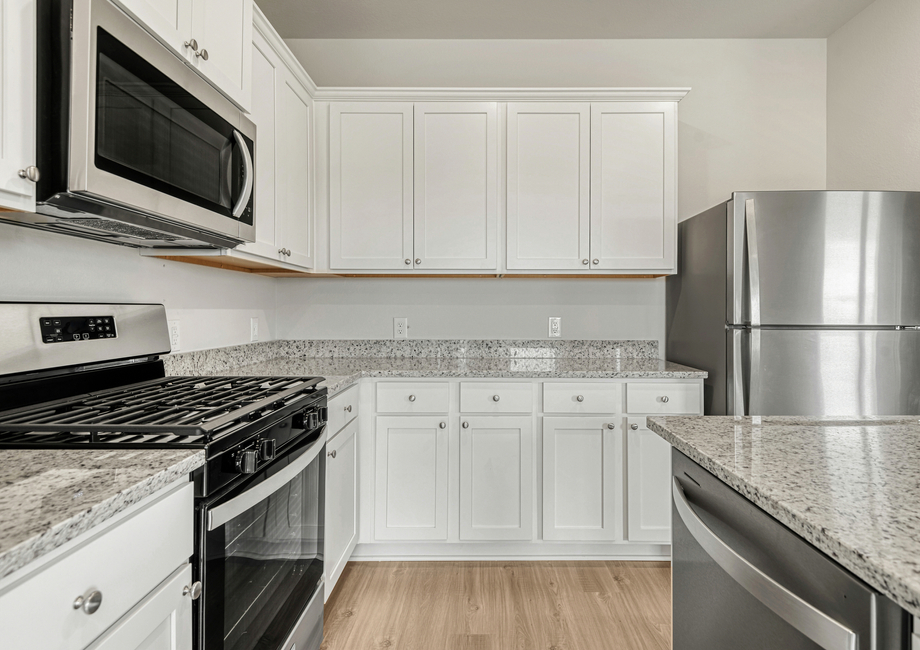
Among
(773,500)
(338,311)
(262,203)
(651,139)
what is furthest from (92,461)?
(651,139)

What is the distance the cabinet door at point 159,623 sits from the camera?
74cm

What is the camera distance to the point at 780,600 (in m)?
0.67

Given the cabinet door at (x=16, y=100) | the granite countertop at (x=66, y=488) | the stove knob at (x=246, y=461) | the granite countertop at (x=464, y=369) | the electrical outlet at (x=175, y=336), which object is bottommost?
the stove knob at (x=246, y=461)

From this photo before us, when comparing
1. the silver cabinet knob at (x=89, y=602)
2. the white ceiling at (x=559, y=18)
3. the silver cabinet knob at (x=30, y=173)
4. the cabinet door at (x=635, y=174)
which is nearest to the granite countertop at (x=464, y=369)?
the cabinet door at (x=635, y=174)

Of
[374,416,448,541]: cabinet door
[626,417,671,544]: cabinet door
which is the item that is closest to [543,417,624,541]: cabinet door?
[626,417,671,544]: cabinet door

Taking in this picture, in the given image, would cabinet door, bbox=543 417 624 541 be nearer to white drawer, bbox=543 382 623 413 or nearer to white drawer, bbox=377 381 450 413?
white drawer, bbox=543 382 623 413

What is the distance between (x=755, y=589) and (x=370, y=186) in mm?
2337

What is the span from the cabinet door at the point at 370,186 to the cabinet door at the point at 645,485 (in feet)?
4.63

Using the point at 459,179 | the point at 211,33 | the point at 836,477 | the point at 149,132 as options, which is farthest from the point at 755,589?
the point at 459,179

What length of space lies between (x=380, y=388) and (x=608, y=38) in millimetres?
2381

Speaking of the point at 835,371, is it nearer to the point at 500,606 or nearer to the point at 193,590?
the point at 500,606

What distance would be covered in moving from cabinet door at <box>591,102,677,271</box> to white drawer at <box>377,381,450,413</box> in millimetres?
1094

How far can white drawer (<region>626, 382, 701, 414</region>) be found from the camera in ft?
7.72

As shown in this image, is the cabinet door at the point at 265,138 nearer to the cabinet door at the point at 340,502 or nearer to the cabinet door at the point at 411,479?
the cabinet door at the point at 340,502
